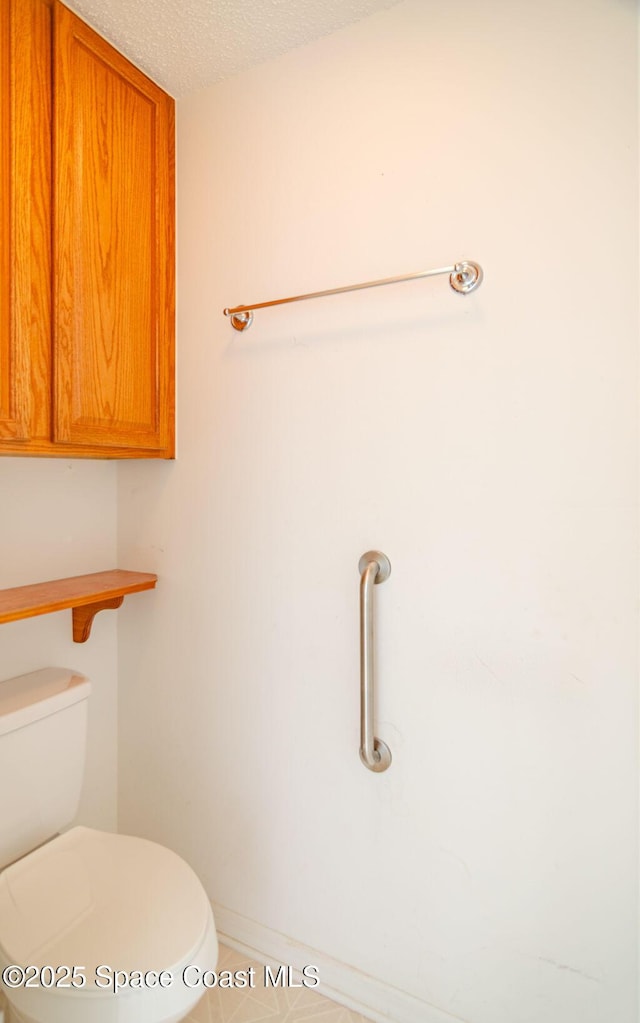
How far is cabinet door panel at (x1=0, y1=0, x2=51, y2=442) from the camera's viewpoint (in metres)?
1.10

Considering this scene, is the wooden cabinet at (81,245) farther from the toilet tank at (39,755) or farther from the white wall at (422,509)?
the toilet tank at (39,755)

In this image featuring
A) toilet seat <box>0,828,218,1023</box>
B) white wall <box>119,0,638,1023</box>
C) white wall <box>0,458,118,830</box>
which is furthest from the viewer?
white wall <box>0,458,118,830</box>

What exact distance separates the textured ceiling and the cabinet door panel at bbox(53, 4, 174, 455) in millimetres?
52

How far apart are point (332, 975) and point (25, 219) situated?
187 cm

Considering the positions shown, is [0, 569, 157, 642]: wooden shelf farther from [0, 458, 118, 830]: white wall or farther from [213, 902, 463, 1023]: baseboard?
[213, 902, 463, 1023]: baseboard

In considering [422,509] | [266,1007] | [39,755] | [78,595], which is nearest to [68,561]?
[78,595]

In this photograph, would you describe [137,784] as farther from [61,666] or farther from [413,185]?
[413,185]

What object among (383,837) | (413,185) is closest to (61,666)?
(383,837)

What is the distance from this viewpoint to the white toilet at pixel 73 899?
36.5 inches

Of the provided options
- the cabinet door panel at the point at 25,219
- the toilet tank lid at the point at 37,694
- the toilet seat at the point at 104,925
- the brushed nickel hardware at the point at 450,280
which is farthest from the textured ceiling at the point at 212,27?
the toilet seat at the point at 104,925

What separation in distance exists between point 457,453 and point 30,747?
3.85 feet

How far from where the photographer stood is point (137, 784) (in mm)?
1665

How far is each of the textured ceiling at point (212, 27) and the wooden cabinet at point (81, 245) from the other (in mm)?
54

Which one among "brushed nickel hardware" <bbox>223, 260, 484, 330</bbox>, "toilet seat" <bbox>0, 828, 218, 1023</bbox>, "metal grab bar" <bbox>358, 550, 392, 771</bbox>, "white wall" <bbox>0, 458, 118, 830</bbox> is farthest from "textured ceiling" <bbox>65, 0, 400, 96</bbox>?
"toilet seat" <bbox>0, 828, 218, 1023</bbox>
